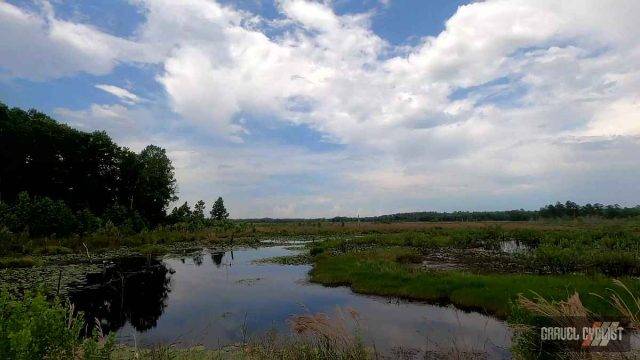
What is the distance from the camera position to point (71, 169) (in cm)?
5209

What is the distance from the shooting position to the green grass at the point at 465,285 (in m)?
15.7

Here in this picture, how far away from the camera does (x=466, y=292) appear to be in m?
17.6

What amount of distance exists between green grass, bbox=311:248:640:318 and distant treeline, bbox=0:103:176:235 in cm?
3311

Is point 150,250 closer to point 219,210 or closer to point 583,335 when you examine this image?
point 583,335

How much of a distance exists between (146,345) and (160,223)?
5253cm

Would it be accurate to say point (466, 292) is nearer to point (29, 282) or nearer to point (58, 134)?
point (29, 282)

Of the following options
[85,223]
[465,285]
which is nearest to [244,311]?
[465,285]

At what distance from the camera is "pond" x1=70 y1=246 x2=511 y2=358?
13.1 meters

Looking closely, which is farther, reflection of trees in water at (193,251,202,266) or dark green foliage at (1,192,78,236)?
dark green foliage at (1,192,78,236)

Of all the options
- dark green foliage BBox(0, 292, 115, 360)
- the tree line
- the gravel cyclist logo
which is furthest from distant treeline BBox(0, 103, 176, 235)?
the gravel cyclist logo

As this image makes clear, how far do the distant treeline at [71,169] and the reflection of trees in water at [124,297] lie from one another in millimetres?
21030

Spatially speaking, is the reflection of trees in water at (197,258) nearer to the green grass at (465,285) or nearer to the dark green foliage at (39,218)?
the dark green foliage at (39,218)

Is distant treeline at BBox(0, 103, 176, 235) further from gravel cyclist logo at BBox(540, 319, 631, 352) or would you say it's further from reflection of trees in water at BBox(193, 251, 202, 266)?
gravel cyclist logo at BBox(540, 319, 631, 352)

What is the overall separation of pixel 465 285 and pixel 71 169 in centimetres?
5086
